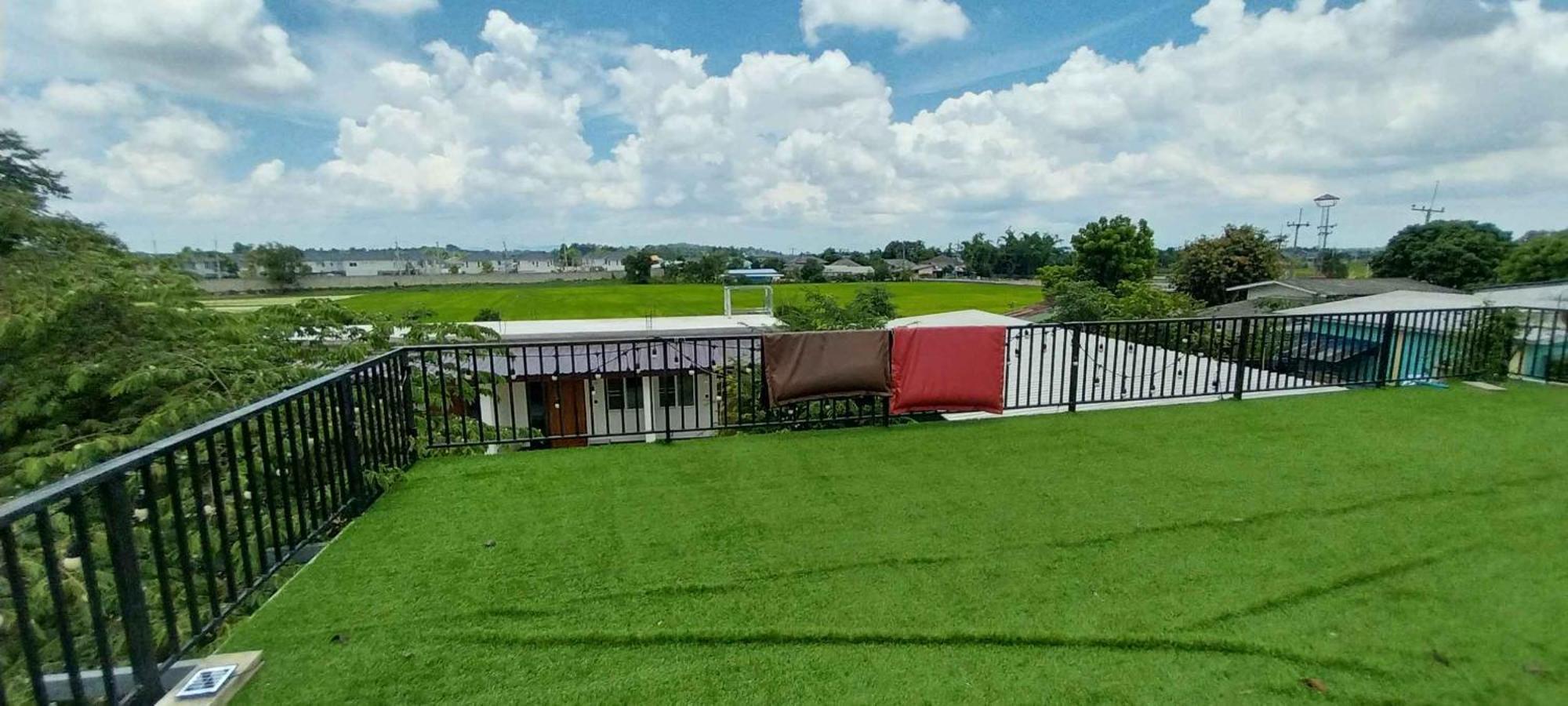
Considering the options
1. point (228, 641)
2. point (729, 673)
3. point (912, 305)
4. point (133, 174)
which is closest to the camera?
point (729, 673)

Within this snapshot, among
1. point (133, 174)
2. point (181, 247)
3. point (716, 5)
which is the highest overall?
point (716, 5)

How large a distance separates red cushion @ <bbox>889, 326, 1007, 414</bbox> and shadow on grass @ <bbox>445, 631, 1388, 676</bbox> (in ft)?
8.40

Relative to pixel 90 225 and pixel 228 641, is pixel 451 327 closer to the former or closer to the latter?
pixel 90 225

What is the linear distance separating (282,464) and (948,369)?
3.71 m

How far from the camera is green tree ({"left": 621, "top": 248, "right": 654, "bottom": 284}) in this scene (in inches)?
2237

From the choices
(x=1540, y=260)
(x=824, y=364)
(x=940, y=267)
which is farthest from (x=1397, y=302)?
(x=940, y=267)

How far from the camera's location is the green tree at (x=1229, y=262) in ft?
87.9

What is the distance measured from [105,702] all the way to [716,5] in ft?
32.4

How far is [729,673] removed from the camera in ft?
6.14

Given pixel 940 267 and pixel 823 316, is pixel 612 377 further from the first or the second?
pixel 940 267

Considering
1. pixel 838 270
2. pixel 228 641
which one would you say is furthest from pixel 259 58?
pixel 838 270

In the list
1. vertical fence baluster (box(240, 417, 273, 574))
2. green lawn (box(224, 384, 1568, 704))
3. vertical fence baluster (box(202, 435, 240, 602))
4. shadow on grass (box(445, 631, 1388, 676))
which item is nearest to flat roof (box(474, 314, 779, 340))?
green lawn (box(224, 384, 1568, 704))

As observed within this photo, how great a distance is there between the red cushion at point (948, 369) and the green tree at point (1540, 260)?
106ft

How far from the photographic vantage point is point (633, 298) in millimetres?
39688
